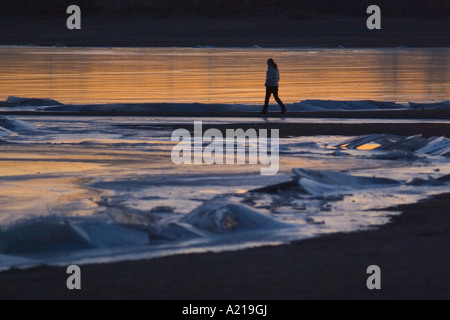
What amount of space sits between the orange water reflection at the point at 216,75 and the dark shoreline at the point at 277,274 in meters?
17.4

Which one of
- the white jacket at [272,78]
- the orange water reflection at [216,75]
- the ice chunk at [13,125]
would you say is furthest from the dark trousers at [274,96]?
the ice chunk at [13,125]

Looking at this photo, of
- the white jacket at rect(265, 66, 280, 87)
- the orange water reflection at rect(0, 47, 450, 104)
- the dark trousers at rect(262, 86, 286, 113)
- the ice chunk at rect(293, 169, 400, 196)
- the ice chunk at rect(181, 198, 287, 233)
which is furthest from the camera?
the orange water reflection at rect(0, 47, 450, 104)

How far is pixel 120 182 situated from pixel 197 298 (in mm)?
5344

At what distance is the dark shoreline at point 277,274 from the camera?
758cm

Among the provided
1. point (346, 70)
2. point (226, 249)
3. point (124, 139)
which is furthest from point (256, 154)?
point (346, 70)

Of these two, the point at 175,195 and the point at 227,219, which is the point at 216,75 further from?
the point at 227,219

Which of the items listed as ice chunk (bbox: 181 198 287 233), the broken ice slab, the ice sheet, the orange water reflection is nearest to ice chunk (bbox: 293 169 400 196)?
the ice sheet

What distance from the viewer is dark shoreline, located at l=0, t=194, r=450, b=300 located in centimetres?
758

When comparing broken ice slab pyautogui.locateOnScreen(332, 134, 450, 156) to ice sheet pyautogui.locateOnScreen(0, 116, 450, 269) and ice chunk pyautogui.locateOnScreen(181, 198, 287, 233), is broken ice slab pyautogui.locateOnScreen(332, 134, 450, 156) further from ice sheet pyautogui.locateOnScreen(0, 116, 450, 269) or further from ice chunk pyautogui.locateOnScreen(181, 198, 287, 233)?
ice chunk pyautogui.locateOnScreen(181, 198, 287, 233)

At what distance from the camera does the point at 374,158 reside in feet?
Answer: 49.5

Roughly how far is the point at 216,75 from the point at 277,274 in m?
29.5

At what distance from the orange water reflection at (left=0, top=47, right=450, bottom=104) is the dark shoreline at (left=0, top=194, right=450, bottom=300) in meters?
17.4

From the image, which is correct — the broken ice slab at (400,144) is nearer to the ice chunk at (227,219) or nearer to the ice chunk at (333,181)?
the ice chunk at (333,181)

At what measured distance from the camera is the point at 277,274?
8117 millimetres
